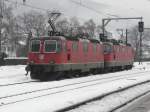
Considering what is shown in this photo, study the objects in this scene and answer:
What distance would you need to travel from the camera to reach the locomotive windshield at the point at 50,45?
32094 millimetres

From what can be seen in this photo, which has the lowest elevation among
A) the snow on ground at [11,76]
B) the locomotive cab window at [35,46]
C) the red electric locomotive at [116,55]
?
the snow on ground at [11,76]

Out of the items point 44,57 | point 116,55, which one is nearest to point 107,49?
point 116,55

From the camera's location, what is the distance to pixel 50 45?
32250 millimetres

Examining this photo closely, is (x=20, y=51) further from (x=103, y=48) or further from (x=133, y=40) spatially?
(x=103, y=48)

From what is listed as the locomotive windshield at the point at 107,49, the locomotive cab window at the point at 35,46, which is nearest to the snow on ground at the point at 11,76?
the locomotive cab window at the point at 35,46

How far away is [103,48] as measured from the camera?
44.9m

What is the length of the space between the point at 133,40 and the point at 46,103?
521ft

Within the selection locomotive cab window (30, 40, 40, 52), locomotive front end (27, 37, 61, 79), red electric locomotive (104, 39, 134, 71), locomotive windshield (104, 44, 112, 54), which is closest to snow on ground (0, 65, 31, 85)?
locomotive front end (27, 37, 61, 79)

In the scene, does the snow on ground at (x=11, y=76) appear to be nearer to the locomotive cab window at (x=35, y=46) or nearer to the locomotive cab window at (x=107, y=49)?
the locomotive cab window at (x=35, y=46)

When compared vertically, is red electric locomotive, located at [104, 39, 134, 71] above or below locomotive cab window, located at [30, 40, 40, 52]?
below

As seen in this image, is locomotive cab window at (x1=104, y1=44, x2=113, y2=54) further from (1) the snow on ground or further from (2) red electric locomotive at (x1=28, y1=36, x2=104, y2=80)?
(2) red electric locomotive at (x1=28, y1=36, x2=104, y2=80)

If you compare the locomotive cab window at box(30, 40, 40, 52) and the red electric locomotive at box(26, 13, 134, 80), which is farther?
the locomotive cab window at box(30, 40, 40, 52)

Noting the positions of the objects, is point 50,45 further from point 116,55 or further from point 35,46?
point 116,55

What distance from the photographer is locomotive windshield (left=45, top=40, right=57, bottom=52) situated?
105ft
